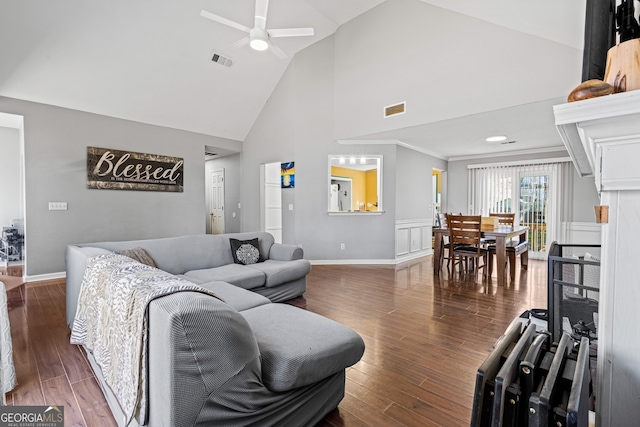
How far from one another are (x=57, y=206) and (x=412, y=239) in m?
6.27

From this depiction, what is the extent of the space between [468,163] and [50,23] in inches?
308

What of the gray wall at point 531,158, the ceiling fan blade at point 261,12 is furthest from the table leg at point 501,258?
the ceiling fan blade at point 261,12

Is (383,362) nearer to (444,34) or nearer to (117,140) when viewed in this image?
(444,34)

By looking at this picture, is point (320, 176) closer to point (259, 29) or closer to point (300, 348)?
point (259, 29)

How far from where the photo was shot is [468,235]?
4.32m

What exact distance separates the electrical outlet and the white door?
138 inches

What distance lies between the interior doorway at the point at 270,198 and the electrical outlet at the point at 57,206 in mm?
3295

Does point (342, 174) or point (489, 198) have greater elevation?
point (342, 174)

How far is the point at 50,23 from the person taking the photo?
355 cm

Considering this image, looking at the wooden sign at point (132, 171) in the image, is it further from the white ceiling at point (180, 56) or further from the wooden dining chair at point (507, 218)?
the wooden dining chair at point (507, 218)

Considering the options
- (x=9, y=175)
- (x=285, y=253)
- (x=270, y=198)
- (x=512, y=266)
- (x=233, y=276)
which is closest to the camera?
(x=233, y=276)

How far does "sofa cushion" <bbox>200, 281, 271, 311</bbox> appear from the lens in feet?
6.87

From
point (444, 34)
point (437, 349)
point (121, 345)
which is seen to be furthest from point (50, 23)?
point (437, 349)

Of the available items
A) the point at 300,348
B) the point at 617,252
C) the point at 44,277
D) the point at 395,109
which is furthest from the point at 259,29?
the point at 44,277
